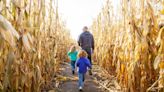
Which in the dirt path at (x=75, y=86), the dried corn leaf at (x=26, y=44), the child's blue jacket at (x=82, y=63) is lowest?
the dirt path at (x=75, y=86)

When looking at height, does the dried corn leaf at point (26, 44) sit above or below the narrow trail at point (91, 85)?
above

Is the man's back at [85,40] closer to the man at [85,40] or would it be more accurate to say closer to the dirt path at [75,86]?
the man at [85,40]

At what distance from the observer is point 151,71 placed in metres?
5.38

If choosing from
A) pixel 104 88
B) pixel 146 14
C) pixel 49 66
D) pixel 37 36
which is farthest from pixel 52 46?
pixel 146 14

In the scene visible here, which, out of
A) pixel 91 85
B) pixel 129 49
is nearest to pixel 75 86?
pixel 91 85

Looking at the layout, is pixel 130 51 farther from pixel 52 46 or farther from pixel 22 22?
pixel 52 46

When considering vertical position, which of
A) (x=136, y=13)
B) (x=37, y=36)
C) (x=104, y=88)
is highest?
(x=136, y=13)

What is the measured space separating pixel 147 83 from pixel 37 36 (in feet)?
6.05

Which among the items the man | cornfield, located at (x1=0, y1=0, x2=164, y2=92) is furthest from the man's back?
cornfield, located at (x1=0, y1=0, x2=164, y2=92)

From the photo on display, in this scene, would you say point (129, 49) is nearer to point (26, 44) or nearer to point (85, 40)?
point (26, 44)

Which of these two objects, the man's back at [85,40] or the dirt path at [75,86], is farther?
the man's back at [85,40]

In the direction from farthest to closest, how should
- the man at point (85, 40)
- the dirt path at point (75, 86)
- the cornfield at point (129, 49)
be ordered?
the man at point (85, 40)
the dirt path at point (75, 86)
the cornfield at point (129, 49)

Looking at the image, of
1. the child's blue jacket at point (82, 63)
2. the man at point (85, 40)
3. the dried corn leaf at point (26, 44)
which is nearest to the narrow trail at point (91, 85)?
the child's blue jacket at point (82, 63)

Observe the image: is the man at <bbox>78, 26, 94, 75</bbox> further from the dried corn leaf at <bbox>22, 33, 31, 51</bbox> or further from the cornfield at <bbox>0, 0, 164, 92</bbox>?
the dried corn leaf at <bbox>22, 33, 31, 51</bbox>
